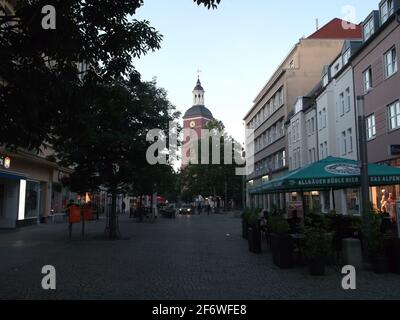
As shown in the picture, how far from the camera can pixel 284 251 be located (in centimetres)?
1181

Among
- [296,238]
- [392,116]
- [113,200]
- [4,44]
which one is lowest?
[296,238]

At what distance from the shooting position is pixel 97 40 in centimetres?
798

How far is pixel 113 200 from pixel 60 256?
25.6ft

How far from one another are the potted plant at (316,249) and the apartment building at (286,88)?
32.9 metres

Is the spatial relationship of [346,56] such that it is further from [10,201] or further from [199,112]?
[199,112]

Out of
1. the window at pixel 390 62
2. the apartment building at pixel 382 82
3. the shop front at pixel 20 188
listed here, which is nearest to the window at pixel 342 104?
the apartment building at pixel 382 82

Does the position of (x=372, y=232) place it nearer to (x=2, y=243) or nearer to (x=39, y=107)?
(x=39, y=107)

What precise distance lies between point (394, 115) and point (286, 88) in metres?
29.2

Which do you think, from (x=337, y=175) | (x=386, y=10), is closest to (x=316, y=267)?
(x=337, y=175)

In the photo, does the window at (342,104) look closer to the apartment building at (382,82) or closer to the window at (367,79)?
the apartment building at (382,82)

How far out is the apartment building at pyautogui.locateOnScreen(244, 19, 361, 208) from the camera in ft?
173

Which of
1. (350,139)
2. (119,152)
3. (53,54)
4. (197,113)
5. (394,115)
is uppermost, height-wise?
(197,113)

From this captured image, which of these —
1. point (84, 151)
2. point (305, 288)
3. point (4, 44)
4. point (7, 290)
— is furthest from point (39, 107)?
point (84, 151)

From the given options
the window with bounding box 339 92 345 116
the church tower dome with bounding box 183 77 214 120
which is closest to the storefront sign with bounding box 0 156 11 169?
the window with bounding box 339 92 345 116
